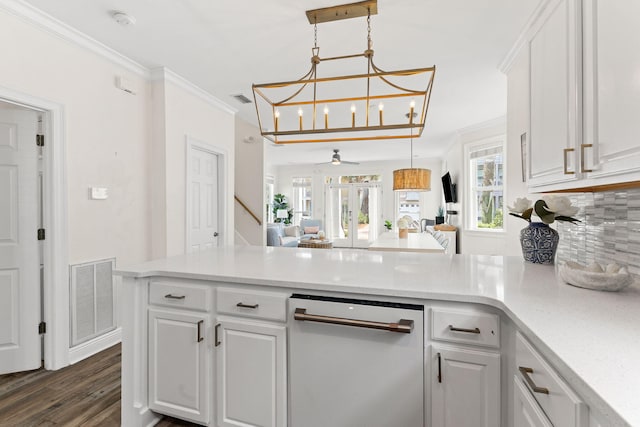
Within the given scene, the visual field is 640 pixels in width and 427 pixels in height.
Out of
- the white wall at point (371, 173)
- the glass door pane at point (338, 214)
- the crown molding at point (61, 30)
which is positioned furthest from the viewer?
the glass door pane at point (338, 214)

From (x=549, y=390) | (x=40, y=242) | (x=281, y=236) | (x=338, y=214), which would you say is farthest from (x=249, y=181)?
(x=549, y=390)

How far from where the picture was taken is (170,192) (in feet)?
10.9

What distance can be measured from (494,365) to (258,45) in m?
2.80

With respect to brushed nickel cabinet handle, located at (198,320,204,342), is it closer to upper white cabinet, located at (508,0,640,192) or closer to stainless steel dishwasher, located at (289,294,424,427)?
stainless steel dishwasher, located at (289,294,424,427)

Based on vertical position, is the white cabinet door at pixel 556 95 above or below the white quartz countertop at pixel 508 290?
above

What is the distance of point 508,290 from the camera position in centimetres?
127

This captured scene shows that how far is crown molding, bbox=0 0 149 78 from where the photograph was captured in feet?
7.00

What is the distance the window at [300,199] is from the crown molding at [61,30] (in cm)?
699

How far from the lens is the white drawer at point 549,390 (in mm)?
705

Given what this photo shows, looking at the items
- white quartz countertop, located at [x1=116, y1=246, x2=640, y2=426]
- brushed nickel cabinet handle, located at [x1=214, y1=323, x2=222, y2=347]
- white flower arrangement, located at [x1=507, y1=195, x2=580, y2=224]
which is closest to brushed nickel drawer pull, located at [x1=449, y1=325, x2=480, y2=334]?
white quartz countertop, located at [x1=116, y1=246, x2=640, y2=426]

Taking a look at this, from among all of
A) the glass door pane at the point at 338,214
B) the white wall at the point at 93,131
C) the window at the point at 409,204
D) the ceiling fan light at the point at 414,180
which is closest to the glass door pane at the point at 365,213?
the glass door pane at the point at 338,214

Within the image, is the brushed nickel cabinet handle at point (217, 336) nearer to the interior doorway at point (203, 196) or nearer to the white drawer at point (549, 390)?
the white drawer at point (549, 390)

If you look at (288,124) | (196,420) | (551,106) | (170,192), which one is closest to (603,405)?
(551,106)

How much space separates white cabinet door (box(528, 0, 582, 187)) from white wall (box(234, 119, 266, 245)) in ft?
14.5
